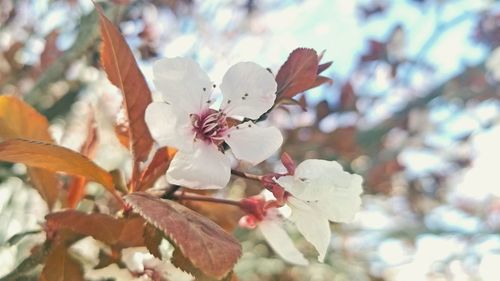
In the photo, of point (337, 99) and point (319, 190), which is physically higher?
A: point (337, 99)

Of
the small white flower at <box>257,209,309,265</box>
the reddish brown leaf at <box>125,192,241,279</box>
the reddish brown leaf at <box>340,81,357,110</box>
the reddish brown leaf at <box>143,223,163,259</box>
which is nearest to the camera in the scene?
the reddish brown leaf at <box>125,192,241,279</box>

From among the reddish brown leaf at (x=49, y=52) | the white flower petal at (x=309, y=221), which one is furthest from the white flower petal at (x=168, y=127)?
the reddish brown leaf at (x=49, y=52)

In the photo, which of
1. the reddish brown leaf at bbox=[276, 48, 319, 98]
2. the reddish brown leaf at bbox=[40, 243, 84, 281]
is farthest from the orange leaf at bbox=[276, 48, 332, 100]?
Result: the reddish brown leaf at bbox=[40, 243, 84, 281]

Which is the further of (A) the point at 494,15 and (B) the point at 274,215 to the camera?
(A) the point at 494,15

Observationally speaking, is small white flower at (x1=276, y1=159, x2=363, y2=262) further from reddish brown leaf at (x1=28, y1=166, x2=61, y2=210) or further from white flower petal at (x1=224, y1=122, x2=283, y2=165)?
reddish brown leaf at (x1=28, y1=166, x2=61, y2=210)

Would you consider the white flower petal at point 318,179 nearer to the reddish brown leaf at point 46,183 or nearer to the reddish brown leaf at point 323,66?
the reddish brown leaf at point 323,66

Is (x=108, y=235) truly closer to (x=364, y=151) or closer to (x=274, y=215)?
(x=274, y=215)

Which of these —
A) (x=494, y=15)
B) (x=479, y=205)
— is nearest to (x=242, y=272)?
(x=494, y=15)
